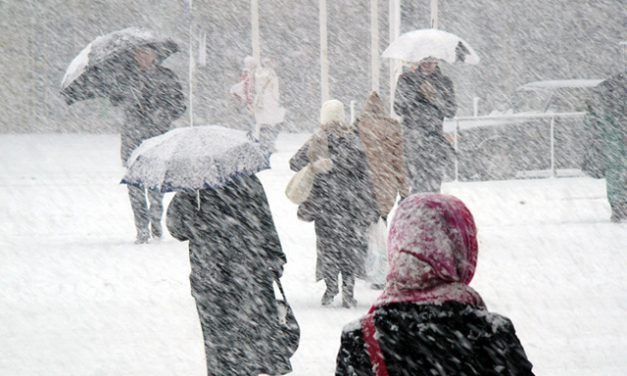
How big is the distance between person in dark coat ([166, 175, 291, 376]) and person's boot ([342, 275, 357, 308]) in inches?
118

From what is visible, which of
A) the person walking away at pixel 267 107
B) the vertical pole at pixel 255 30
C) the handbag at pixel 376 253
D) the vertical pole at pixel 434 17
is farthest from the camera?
the vertical pole at pixel 255 30

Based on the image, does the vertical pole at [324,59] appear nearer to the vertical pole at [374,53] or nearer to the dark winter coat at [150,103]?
the vertical pole at [374,53]

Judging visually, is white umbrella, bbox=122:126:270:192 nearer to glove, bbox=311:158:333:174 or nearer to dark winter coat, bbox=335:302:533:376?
glove, bbox=311:158:333:174

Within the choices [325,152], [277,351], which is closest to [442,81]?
[325,152]

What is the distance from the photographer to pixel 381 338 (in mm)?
3340

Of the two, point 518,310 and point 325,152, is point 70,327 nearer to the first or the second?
point 325,152

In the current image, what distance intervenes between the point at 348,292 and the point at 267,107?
14.8m

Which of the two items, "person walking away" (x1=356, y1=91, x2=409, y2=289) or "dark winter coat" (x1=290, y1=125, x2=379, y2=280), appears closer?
"dark winter coat" (x1=290, y1=125, x2=379, y2=280)

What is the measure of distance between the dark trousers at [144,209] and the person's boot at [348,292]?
414 cm

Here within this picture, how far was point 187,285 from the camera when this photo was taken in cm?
1059

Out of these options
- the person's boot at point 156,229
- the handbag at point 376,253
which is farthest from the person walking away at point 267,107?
the handbag at point 376,253

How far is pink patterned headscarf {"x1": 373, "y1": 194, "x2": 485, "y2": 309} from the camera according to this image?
10.9 ft

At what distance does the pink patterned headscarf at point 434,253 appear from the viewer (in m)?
3.34

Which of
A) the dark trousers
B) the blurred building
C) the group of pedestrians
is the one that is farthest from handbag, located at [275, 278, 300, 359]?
the blurred building
